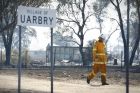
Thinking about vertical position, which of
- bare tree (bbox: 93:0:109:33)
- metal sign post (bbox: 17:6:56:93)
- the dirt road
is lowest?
the dirt road

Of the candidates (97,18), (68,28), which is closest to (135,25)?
(97,18)

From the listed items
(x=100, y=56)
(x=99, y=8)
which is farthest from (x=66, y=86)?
(x=99, y=8)

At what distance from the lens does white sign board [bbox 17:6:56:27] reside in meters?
12.5

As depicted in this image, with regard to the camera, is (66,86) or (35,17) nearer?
Result: (35,17)

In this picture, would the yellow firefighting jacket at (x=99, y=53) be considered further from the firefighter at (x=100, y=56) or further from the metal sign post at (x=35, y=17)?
the metal sign post at (x=35, y=17)

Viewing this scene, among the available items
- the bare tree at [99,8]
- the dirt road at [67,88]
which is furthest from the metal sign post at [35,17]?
the bare tree at [99,8]

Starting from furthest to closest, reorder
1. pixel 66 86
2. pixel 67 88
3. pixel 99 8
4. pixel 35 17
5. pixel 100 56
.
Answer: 1. pixel 99 8
2. pixel 66 86
3. pixel 100 56
4. pixel 67 88
5. pixel 35 17

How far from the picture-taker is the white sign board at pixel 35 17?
12.5m

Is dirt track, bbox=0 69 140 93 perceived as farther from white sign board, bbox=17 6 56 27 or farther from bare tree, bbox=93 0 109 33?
bare tree, bbox=93 0 109 33

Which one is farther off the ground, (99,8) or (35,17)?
(99,8)

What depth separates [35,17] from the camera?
42.0ft

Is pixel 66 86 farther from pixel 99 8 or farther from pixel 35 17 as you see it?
pixel 99 8

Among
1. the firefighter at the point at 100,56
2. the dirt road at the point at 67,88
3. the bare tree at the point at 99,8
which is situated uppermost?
the bare tree at the point at 99,8

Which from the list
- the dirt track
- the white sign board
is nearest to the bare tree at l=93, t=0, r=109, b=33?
the dirt track
